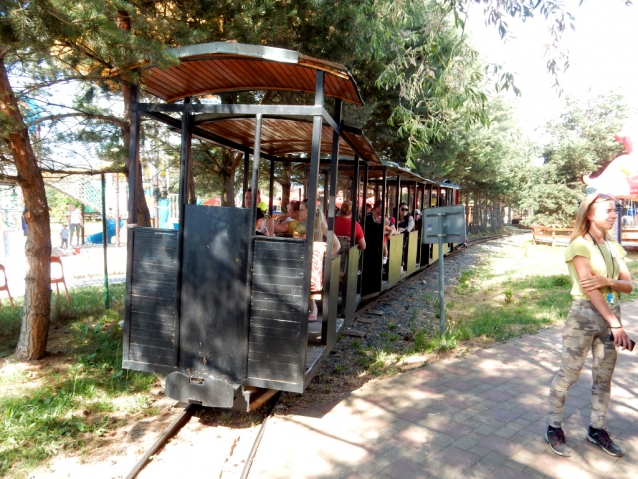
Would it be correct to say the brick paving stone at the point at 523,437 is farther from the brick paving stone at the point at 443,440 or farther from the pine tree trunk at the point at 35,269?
the pine tree trunk at the point at 35,269

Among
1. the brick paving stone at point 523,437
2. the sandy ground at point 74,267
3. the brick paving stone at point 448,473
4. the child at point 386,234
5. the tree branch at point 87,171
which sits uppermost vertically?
the tree branch at point 87,171

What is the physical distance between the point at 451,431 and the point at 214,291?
2.28m

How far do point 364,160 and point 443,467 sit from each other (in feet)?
→ 15.9

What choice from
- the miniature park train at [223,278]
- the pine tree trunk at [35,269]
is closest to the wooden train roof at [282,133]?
the miniature park train at [223,278]

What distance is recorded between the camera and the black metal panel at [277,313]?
3924 mm

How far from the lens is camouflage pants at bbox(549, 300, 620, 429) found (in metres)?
3.36

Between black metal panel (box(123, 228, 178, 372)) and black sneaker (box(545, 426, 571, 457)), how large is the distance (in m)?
3.10

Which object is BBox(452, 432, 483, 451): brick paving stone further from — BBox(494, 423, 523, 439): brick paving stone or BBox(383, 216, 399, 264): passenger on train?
BBox(383, 216, 399, 264): passenger on train

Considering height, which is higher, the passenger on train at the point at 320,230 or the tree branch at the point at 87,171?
the tree branch at the point at 87,171

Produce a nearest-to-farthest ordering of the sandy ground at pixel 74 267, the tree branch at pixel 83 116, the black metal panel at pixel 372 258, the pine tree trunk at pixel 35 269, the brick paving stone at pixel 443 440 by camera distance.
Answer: the brick paving stone at pixel 443 440 → the pine tree trunk at pixel 35 269 → the tree branch at pixel 83 116 → the black metal panel at pixel 372 258 → the sandy ground at pixel 74 267

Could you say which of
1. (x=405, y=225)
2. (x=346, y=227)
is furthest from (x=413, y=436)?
(x=405, y=225)

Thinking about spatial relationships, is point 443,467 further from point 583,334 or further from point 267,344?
point 267,344

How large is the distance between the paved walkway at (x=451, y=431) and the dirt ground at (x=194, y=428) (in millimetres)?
245

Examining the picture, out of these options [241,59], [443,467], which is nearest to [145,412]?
[443,467]
